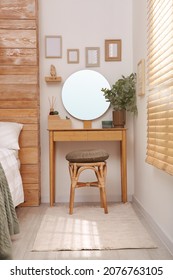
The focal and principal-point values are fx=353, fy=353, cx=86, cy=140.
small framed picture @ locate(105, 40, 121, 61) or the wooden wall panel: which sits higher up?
the wooden wall panel

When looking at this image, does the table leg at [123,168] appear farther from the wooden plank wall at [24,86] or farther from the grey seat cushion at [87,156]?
the wooden plank wall at [24,86]

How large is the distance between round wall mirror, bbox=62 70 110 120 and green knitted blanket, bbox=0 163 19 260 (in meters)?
1.66

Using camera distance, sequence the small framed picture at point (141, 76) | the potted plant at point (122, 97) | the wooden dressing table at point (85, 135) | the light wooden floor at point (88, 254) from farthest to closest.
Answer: the potted plant at point (122, 97) → the wooden dressing table at point (85, 135) → the small framed picture at point (141, 76) → the light wooden floor at point (88, 254)

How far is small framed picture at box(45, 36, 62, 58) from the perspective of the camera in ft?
12.5

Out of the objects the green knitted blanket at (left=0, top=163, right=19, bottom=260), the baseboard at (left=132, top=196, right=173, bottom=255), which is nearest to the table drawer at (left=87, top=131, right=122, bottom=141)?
the baseboard at (left=132, top=196, right=173, bottom=255)

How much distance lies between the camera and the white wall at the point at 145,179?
2279 millimetres

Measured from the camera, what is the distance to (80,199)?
12.6ft

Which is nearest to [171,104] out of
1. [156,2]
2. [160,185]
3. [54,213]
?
[160,185]

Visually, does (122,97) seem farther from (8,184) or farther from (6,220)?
(6,220)

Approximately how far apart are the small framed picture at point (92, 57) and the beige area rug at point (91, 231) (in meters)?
1.56

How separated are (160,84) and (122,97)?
122cm

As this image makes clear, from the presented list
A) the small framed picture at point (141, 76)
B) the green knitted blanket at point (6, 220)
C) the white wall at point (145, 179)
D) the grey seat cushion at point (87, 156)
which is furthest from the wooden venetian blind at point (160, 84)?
the green knitted blanket at point (6, 220)

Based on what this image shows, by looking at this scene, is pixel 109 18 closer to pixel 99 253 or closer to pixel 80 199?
pixel 80 199

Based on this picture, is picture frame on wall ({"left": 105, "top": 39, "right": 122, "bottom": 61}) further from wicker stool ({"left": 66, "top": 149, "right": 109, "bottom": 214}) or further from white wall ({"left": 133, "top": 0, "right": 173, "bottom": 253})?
wicker stool ({"left": 66, "top": 149, "right": 109, "bottom": 214})
